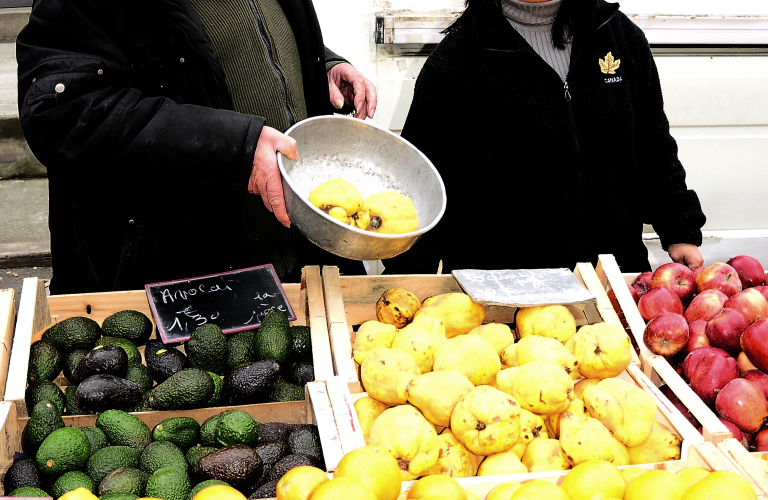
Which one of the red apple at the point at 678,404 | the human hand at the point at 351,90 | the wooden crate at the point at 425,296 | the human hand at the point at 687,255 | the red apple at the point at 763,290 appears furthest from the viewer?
the human hand at the point at 687,255

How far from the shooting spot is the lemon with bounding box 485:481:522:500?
1.17 m

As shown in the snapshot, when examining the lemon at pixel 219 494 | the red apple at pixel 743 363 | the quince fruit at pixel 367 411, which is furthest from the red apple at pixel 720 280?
the lemon at pixel 219 494

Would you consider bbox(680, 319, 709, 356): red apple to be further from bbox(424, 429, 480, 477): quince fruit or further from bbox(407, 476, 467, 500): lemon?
bbox(407, 476, 467, 500): lemon

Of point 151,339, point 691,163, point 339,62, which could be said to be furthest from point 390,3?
point 151,339

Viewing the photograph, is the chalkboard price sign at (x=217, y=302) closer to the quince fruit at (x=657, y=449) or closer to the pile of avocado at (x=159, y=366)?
the pile of avocado at (x=159, y=366)

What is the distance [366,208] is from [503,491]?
70 centimetres

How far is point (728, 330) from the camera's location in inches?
67.4

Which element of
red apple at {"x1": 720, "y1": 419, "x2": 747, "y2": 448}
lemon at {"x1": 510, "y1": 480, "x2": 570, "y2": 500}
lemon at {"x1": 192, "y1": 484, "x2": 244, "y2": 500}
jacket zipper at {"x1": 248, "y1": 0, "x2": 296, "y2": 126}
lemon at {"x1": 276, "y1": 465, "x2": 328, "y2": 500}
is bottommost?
red apple at {"x1": 720, "y1": 419, "x2": 747, "y2": 448}

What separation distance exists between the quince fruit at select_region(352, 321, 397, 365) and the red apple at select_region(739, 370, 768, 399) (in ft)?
2.94

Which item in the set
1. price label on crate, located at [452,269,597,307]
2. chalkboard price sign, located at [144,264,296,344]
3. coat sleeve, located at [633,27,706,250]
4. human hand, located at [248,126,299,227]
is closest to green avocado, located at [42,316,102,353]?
chalkboard price sign, located at [144,264,296,344]

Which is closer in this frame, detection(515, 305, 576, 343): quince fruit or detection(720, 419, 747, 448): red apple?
detection(720, 419, 747, 448): red apple

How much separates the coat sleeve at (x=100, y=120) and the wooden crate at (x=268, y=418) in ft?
1.84

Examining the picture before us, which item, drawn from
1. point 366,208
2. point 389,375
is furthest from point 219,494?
point 366,208

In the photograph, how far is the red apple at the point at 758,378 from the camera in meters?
1.57
